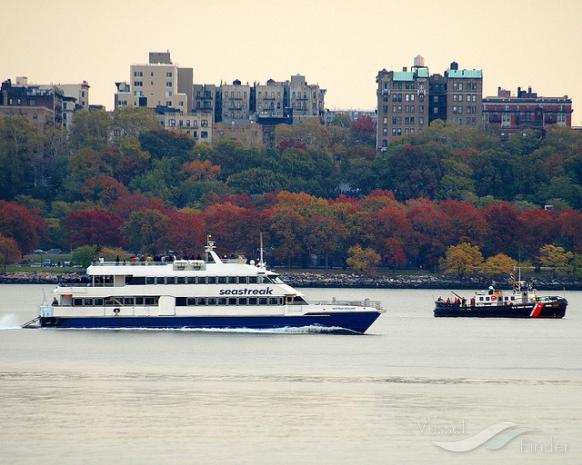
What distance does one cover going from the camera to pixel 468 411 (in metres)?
73.5

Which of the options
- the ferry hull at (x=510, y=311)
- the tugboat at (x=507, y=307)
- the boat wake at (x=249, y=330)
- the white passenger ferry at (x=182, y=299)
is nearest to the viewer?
the white passenger ferry at (x=182, y=299)

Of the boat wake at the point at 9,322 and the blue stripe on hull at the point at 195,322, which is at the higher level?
the blue stripe on hull at the point at 195,322

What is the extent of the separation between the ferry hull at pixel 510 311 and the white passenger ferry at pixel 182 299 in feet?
111

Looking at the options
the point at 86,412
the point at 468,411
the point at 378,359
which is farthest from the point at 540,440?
the point at 378,359

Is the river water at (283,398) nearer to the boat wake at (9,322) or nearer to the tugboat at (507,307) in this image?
the boat wake at (9,322)

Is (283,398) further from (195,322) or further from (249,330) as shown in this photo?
(249,330)

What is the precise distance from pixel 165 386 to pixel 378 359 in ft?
56.1

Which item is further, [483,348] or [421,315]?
[421,315]

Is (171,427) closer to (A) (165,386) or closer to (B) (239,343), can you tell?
(A) (165,386)

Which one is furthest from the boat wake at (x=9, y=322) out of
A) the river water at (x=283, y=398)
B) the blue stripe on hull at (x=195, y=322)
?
the blue stripe on hull at (x=195, y=322)

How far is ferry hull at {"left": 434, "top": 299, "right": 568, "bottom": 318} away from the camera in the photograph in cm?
13288

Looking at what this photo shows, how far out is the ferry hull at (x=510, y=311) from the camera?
133m

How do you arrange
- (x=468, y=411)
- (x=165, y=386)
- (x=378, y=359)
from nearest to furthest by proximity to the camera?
1. (x=468, y=411)
2. (x=165, y=386)
3. (x=378, y=359)

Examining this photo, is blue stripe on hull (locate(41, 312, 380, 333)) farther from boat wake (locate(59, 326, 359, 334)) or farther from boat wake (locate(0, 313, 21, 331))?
boat wake (locate(0, 313, 21, 331))
